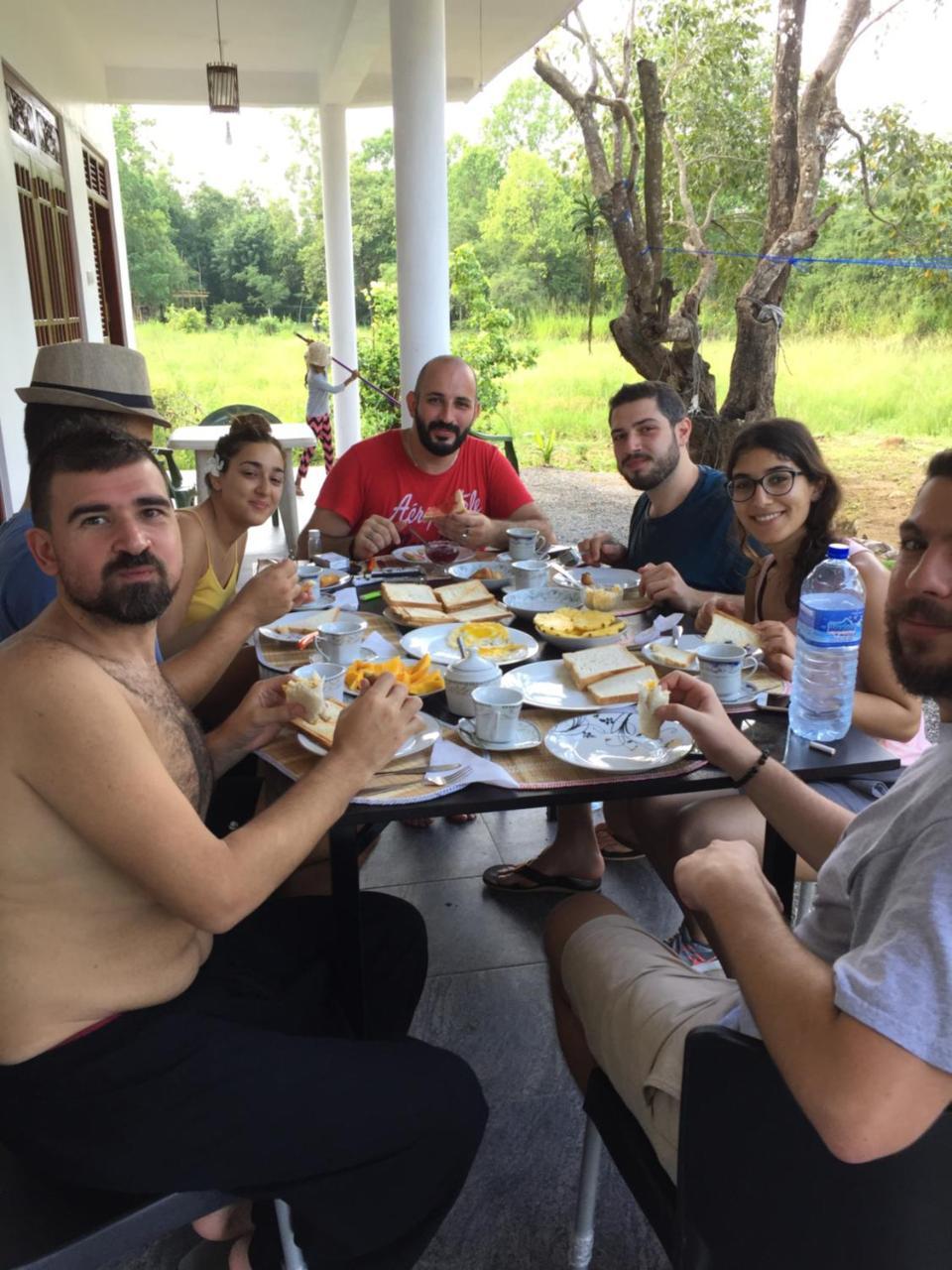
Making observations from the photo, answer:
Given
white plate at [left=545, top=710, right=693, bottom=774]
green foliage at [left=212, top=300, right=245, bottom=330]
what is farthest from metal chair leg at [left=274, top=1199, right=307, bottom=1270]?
green foliage at [left=212, top=300, right=245, bottom=330]

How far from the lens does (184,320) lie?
60.6ft

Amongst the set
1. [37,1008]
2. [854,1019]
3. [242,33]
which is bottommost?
[37,1008]

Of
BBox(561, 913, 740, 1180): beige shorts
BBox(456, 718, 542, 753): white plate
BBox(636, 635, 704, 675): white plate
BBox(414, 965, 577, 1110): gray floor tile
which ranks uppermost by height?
BBox(636, 635, 704, 675): white plate

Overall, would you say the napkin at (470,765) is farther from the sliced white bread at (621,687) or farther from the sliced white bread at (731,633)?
the sliced white bread at (731,633)

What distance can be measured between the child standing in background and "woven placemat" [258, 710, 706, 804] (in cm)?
654

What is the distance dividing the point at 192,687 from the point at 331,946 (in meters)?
0.62

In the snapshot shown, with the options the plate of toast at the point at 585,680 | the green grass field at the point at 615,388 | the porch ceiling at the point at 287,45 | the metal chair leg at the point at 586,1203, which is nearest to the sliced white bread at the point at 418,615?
the plate of toast at the point at 585,680

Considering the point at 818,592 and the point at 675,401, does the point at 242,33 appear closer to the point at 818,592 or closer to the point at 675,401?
the point at 675,401

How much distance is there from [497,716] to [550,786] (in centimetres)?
18

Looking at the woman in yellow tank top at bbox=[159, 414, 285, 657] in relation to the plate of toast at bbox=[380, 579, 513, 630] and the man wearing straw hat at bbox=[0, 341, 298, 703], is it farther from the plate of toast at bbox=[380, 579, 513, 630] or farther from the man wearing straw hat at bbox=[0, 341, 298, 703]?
the plate of toast at bbox=[380, 579, 513, 630]

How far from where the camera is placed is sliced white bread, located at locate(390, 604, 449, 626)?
2250 millimetres

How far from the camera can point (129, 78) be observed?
8289 mm

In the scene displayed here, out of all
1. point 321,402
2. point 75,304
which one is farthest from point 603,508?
point 75,304

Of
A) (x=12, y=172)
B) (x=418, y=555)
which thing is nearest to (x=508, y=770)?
(x=418, y=555)
